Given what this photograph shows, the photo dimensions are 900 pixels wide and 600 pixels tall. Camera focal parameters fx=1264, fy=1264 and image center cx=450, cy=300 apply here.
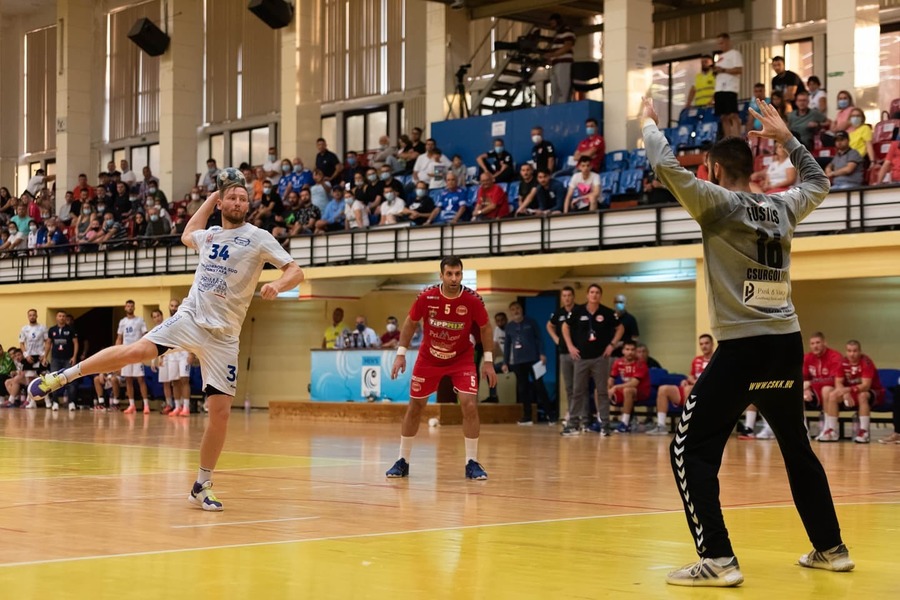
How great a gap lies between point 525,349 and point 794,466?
18.1 meters

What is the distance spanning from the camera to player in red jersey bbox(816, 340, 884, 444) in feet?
60.6

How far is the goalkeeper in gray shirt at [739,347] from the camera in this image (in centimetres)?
608

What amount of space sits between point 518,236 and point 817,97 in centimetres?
622

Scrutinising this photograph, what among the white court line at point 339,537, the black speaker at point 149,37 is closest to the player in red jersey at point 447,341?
the white court line at point 339,537

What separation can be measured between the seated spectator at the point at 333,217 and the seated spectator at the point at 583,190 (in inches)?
254

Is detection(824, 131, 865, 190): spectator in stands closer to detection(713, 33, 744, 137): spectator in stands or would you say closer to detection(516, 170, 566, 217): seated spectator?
detection(713, 33, 744, 137): spectator in stands

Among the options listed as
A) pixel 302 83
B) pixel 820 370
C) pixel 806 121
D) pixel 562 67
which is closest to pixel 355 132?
pixel 302 83

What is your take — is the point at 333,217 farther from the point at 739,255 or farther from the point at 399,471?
the point at 739,255

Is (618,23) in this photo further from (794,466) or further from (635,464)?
(794,466)

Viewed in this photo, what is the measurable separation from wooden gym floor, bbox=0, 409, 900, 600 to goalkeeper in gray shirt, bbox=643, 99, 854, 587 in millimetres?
379

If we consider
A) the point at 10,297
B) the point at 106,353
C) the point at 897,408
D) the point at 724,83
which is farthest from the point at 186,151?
the point at 106,353

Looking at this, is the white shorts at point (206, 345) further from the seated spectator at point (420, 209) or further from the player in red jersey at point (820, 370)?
the seated spectator at point (420, 209)

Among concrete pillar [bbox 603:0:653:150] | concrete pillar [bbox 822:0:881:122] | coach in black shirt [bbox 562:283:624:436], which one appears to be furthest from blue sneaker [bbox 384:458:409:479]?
concrete pillar [bbox 603:0:653:150]

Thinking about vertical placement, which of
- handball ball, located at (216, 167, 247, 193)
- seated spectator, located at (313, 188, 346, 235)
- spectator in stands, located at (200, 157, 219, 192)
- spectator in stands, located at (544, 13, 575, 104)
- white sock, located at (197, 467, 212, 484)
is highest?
spectator in stands, located at (544, 13, 575, 104)
